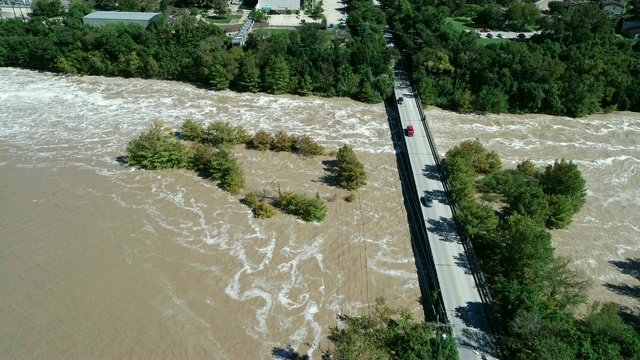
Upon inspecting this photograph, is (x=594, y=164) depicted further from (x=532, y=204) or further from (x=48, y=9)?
(x=48, y=9)

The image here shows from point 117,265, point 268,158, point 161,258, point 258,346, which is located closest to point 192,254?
point 161,258

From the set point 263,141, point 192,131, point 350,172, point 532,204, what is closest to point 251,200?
point 263,141

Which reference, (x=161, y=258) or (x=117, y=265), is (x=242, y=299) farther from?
(x=117, y=265)

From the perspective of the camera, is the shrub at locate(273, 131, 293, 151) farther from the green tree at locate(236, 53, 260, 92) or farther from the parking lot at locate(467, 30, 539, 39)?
the parking lot at locate(467, 30, 539, 39)

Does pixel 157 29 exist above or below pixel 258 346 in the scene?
above

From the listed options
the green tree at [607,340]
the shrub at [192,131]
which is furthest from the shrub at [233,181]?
the green tree at [607,340]

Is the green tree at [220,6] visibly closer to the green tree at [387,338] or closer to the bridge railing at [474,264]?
the bridge railing at [474,264]

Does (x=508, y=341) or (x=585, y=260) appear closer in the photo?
(x=508, y=341)
